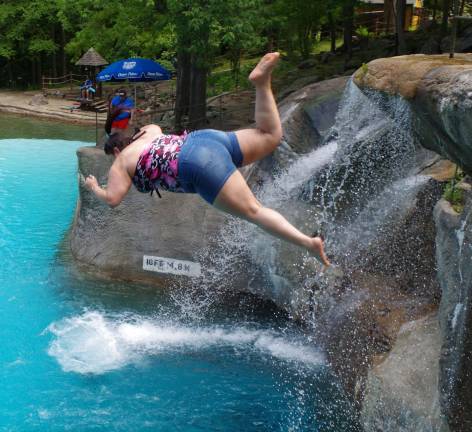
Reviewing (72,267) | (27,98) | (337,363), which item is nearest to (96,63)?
(27,98)

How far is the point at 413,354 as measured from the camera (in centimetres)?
540

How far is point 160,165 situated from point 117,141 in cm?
51

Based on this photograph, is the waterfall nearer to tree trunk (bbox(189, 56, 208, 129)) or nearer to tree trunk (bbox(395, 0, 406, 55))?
tree trunk (bbox(189, 56, 208, 129))

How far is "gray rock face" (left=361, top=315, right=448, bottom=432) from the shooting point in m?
4.90

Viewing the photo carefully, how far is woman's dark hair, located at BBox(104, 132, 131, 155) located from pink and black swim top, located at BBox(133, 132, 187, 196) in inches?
10.7

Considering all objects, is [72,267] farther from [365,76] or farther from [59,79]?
[59,79]

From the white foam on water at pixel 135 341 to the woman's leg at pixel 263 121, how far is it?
10.4 feet

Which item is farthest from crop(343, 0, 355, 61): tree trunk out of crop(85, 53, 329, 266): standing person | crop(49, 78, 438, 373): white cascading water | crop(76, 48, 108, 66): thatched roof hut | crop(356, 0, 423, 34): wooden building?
crop(85, 53, 329, 266): standing person

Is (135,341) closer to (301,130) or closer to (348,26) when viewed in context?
(301,130)

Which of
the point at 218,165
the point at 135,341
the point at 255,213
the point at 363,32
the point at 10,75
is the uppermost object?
the point at 218,165

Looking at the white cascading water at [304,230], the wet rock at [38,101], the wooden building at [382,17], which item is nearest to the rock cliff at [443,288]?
the white cascading water at [304,230]

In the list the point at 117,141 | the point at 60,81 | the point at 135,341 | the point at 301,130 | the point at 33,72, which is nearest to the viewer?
the point at 117,141

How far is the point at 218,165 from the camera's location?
4.29m

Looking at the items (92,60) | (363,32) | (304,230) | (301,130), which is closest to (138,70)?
(363,32)
